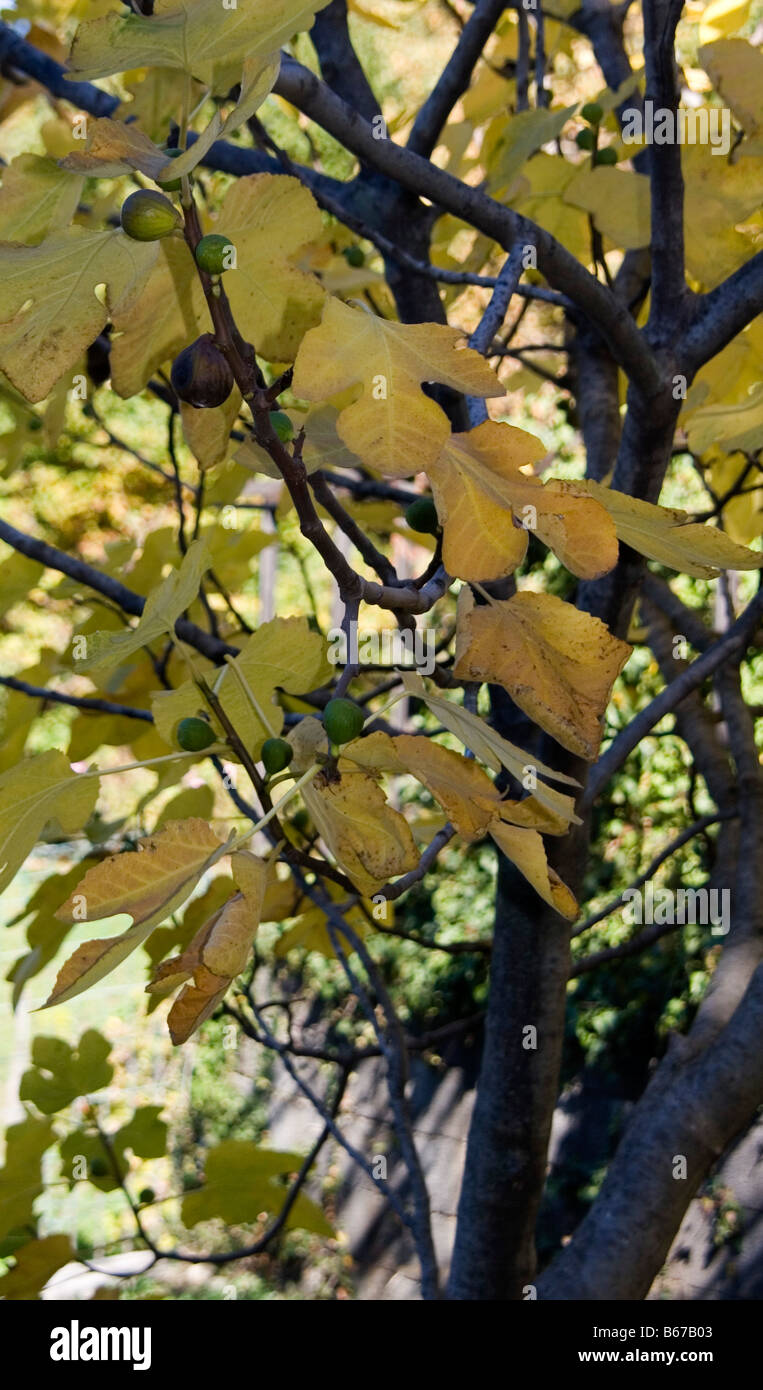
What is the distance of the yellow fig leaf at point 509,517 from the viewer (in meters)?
0.46

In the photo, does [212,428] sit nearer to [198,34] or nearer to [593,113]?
[198,34]

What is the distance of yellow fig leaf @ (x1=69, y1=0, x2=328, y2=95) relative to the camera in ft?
1.39

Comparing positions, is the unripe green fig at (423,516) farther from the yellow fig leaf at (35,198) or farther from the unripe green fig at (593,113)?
the unripe green fig at (593,113)

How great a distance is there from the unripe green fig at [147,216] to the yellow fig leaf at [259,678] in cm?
25

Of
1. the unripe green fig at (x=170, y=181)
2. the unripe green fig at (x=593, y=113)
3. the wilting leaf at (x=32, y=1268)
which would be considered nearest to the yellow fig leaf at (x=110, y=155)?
the unripe green fig at (x=170, y=181)

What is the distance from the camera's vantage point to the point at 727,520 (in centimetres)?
144

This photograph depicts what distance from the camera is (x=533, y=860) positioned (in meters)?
0.50

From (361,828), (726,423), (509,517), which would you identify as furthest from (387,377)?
(726,423)

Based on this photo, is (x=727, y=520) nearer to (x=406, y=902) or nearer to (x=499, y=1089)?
(x=499, y=1089)

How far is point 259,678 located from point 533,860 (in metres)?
0.24

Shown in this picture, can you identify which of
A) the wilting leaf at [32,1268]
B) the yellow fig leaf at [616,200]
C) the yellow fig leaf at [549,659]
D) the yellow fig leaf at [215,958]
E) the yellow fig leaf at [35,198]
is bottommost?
the wilting leaf at [32,1268]

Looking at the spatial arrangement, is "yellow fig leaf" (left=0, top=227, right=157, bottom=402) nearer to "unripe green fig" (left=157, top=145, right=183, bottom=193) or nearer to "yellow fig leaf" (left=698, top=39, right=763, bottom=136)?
"unripe green fig" (left=157, top=145, right=183, bottom=193)

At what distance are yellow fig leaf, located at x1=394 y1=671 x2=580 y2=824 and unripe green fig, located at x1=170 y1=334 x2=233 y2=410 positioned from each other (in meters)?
0.15

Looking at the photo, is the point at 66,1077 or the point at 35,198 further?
the point at 66,1077
